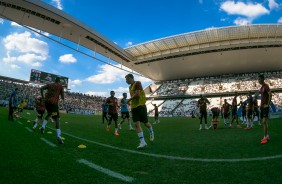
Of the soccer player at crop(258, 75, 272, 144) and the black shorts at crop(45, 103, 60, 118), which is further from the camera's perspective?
the black shorts at crop(45, 103, 60, 118)

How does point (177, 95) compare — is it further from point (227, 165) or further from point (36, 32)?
point (227, 165)

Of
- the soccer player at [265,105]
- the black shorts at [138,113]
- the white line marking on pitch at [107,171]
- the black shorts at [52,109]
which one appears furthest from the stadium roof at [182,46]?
the white line marking on pitch at [107,171]

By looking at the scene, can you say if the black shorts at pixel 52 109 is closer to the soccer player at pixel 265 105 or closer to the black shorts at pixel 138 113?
the black shorts at pixel 138 113

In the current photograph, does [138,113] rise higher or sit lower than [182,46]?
lower

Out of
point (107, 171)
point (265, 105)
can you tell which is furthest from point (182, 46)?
point (107, 171)

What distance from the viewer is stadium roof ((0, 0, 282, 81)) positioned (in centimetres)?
3359

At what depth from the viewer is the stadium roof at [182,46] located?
1323 inches

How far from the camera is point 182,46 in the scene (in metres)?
46.6

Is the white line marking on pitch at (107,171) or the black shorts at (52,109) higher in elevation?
the black shorts at (52,109)

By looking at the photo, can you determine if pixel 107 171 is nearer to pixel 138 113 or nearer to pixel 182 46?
pixel 138 113

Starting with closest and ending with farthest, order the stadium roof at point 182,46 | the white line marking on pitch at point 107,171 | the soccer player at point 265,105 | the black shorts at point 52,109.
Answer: the white line marking on pitch at point 107,171
the soccer player at point 265,105
the black shorts at point 52,109
the stadium roof at point 182,46

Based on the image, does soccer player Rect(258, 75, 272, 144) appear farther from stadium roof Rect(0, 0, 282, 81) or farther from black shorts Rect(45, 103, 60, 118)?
stadium roof Rect(0, 0, 282, 81)

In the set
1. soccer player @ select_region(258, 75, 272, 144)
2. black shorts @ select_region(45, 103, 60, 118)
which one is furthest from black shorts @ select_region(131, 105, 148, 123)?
soccer player @ select_region(258, 75, 272, 144)

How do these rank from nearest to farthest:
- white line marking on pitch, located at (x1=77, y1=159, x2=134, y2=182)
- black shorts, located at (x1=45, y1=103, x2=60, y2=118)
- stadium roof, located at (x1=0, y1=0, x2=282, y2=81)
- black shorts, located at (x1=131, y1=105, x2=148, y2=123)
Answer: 1. white line marking on pitch, located at (x1=77, y1=159, x2=134, y2=182)
2. black shorts, located at (x1=131, y1=105, x2=148, y2=123)
3. black shorts, located at (x1=45, y1=103, x2=60, y2=118)
4. stadium roof, located at (x1=0, y1=0, x2=282, y2=81)
